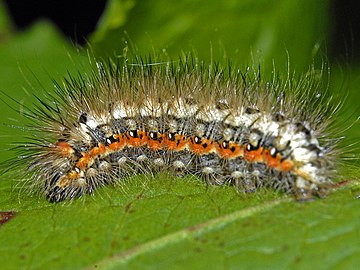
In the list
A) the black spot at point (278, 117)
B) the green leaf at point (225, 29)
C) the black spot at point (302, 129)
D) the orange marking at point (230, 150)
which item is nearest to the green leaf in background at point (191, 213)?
the green leaf at point (225, 29)

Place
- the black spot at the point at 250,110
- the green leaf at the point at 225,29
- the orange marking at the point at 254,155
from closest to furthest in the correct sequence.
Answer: the orange marking at the point at 254,155, the black spot at the point at 250,110, the green leaf at the point at 225,29

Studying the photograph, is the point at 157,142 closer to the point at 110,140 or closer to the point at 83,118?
the point at 110,140

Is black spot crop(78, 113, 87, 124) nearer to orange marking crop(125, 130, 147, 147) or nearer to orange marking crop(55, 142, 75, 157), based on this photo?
orange marking crop(55, 142, 75, 157)

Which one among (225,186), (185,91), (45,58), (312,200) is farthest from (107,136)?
(45,58)

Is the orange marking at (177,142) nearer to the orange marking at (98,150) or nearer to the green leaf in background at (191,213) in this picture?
the green leaf in background at (191,213)

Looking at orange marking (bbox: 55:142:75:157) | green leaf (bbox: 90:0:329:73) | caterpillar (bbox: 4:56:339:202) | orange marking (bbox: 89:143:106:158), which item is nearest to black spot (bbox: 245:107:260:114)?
caterpillar (bbox: 4:56:339:202)

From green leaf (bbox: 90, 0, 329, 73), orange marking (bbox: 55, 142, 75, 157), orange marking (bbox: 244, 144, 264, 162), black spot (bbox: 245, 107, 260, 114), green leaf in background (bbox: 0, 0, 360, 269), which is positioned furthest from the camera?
green leaf (bbox: 90, 0, 329, 73)

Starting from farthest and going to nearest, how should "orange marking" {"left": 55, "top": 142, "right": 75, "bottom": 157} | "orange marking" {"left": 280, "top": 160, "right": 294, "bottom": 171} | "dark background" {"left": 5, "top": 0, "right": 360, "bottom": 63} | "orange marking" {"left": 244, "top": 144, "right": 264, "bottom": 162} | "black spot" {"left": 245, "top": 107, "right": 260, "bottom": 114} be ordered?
1. "dark background" {"left": 5, "top": 0, "right": 360, "bottom": 63}
2. "orange marking" {"left": 55, "top": 142, "right": 75, "bottom": 157}
3. "black spot" {"left": 245, "top": 107, "right": 260, "bottom": 114}
4. "orange marking" {"left": 244, "top": 144, "right": 264, "bottom": 162}
5. "orange marking" {"left": 280, "top": 160, "right": 294, "bottom": 171}

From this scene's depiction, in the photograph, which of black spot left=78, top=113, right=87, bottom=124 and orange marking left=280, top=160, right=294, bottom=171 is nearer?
orange marking left=280, top=160, right=294, bottom=171

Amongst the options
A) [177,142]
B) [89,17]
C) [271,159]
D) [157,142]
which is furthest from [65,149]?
[89,17]
